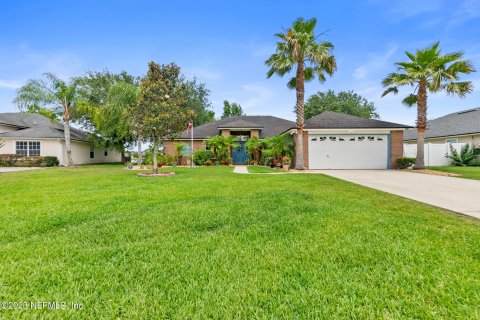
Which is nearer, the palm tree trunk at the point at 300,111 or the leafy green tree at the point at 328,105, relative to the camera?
the palm tree trunk at the point at 300,111

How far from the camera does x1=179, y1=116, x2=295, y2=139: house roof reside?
22.7 m

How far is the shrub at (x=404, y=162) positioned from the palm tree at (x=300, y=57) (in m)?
7.04

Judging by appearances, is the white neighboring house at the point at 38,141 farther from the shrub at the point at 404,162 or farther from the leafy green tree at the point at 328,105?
the leafy green tree at the point at 328,105

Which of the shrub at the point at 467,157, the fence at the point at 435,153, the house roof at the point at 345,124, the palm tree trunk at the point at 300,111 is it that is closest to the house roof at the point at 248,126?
the house roof at the point at 345,124

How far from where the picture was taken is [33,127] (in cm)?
2508

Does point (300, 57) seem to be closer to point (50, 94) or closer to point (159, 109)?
point (159, 109)

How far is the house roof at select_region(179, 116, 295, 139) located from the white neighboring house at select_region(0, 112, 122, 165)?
37.7ft

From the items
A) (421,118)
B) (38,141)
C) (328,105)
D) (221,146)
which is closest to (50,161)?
(38,141)

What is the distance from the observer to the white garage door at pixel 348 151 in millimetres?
17266

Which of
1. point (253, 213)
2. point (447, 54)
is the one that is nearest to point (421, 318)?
point (253, 213)

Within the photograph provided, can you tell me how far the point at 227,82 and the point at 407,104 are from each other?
17.2m

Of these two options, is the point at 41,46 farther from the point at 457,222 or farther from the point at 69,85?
the point at 457,222

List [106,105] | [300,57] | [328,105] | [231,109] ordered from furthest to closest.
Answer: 1. [231,109]
2. [328,105]
3. [106,105]
4. [300,57]

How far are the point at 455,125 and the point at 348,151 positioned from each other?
13233 mm
